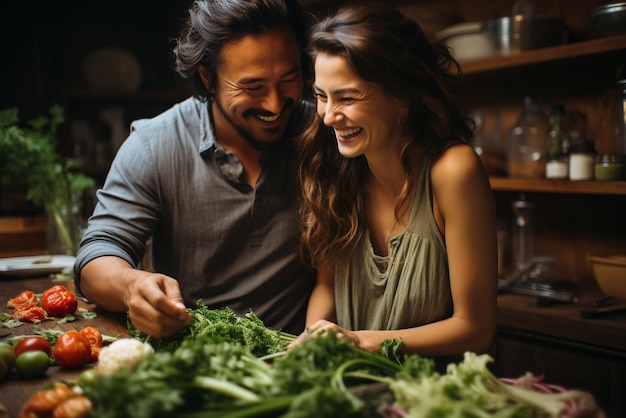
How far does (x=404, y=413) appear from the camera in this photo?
1057mm

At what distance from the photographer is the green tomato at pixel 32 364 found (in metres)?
1.41

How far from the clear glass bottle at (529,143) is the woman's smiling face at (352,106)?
1345 mm

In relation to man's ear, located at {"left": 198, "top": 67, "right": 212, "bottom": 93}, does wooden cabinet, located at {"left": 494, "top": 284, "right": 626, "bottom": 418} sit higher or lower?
lower

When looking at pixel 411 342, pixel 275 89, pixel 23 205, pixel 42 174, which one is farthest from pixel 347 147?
pixel 23 205

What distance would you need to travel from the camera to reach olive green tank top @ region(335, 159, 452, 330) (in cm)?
183

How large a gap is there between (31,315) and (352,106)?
1.08 metres

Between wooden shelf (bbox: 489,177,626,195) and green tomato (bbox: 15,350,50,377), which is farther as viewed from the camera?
wooden shelf (bbox: 489,177,626,195)

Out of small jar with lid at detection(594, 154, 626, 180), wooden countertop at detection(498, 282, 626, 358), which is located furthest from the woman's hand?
small jar with lid at detection(594, 154, 626, 180)

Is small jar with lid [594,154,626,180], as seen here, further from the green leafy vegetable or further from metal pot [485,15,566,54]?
the green leafy vegetable

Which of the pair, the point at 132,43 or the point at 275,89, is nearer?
the point at 275,89

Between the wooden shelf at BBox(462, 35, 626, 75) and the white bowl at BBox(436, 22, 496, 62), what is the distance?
4 cm

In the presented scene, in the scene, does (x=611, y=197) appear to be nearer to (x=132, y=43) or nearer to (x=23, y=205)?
(x=23, y=205)

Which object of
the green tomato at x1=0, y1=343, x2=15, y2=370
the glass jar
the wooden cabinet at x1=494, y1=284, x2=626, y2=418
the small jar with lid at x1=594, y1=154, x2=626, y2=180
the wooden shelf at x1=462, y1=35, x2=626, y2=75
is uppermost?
the wooden shelf at x1=462, y1=35, x2=626, y2=75

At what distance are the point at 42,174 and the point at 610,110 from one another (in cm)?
247
